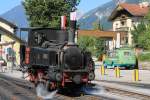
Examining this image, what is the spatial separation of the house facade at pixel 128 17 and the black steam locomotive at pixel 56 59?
57.8 meters

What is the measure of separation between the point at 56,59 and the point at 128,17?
6490 cm

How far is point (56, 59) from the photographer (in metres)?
21.3

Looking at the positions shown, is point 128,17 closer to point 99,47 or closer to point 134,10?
point 134,10

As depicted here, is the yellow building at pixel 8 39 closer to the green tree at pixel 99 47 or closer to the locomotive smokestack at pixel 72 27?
the green tree at pixel 99 47

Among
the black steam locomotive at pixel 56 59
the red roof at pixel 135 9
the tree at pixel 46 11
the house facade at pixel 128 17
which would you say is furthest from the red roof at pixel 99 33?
the black steam locomotive at pixel 56 59

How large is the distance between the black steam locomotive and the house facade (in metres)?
57.8

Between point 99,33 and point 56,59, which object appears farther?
point 99,33

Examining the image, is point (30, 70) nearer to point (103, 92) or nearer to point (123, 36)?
point (103, 92)

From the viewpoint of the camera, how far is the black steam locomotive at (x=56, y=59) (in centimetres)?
2108

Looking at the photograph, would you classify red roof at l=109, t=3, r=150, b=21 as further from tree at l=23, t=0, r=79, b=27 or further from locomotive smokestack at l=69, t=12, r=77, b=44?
locomotive smokestack at l=69, t=12, r=77, b=44

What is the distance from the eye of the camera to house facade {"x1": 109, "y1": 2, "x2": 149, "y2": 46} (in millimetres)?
83188

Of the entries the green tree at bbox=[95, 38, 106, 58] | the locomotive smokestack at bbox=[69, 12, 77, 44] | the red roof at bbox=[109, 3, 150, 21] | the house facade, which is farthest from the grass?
the locomotive smokestack at bbox=[69, 12, 77, 44]

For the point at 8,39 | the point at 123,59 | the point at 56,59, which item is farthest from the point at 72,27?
the point at 8,39

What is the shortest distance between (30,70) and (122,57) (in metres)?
29.1
